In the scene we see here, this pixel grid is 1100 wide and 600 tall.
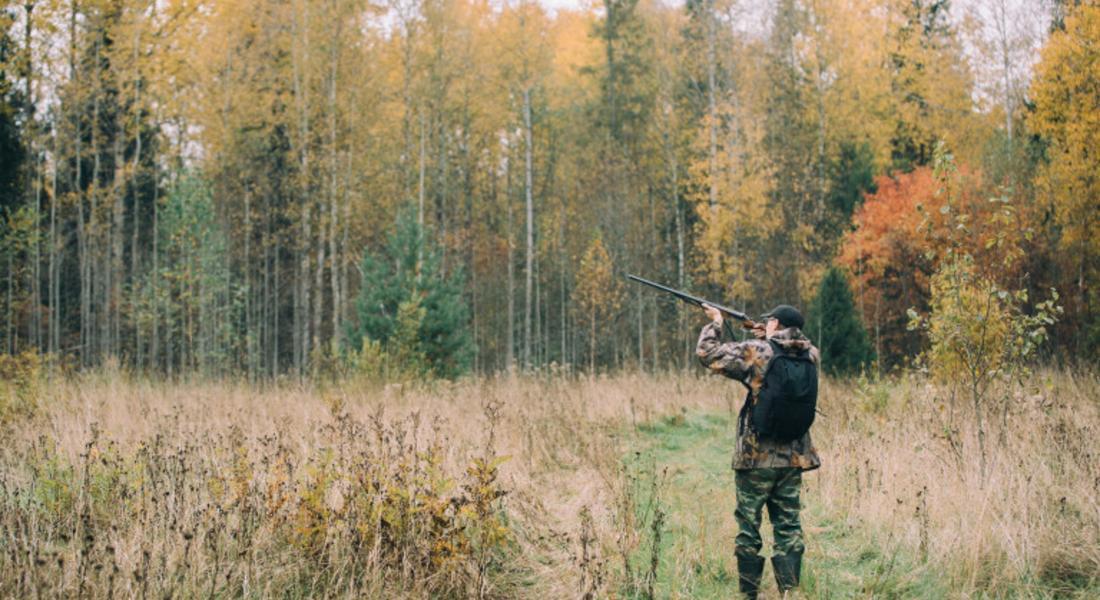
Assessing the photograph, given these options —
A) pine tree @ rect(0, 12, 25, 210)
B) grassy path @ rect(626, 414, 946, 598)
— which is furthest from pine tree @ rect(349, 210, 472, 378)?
pine tree @ rect(0, 12, 25, 210)

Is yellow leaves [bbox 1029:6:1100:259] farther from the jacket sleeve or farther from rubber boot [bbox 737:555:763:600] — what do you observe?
rubber boot [bbox 737:555:763:600]

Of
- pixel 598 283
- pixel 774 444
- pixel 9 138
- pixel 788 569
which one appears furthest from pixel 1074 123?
pixel 9 138

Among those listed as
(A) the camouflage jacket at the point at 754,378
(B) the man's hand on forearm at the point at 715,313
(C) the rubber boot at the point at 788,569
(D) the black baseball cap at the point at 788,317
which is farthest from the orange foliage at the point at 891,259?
(C) the rubber boot at the point at 788,569

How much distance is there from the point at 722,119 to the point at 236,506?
804 inches

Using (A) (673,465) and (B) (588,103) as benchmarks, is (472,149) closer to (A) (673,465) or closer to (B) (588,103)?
(B) (588,103)

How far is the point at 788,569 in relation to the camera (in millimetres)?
4445

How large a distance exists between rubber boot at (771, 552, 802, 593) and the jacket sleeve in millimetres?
1082

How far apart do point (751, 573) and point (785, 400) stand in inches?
41.0

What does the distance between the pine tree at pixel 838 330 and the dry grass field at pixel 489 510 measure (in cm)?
690

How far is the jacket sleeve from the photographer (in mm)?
4629

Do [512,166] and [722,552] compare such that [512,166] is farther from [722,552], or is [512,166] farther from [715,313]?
[722,552]

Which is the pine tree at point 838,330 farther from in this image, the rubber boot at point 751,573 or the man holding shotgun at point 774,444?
the rubber boot at point 751,573

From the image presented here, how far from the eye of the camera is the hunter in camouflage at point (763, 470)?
4.45 m

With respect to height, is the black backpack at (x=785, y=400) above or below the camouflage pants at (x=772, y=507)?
above
